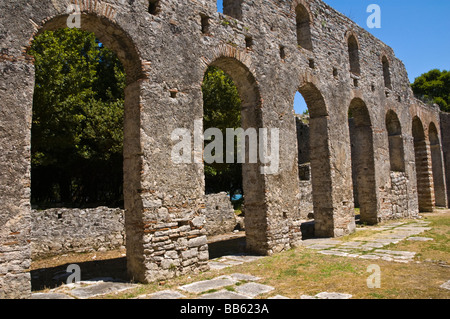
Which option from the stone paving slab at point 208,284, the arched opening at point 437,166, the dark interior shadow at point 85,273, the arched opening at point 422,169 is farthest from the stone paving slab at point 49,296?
the arched opening at point 437,166

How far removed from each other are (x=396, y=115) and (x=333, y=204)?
6.92 metres

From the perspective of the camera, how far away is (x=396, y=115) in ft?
48.9

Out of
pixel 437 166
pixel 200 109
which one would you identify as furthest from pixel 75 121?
pixel 437 166

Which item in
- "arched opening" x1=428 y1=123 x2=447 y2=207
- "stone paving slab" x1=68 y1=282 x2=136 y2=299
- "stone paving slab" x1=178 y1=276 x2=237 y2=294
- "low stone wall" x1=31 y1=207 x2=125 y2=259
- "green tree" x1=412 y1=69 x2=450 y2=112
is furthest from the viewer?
"green tree" x1=412 y1=69 x2=450 y2=112

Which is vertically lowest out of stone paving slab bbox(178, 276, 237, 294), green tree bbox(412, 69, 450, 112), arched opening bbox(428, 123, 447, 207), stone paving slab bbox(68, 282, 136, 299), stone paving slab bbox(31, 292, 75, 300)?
stone paving slab bbox(178, 276, 237, 294)

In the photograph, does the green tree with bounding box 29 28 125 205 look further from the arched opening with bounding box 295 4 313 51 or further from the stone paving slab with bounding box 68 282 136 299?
the stone paving slab with bounding box 68 282 136 299

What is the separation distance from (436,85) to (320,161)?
95.7 ft

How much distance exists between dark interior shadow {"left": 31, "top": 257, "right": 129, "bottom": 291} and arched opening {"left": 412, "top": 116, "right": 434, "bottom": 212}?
49.0 feet

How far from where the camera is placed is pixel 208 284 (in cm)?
554

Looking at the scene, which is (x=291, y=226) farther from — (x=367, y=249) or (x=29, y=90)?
(x=29, y=90)

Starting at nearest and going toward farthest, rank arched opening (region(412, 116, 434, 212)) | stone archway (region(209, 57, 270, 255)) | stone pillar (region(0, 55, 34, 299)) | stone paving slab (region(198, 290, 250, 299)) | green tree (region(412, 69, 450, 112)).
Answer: stone pillar (region(0, 55, 34, 299)) → stone paving slab (region(198, 290, 250, 299)) → stone archway (region(209, 57, 270, 255)) → arched opening (region(412, 116, 434, 212)) → green tree (region(412, 69, 450, 112))

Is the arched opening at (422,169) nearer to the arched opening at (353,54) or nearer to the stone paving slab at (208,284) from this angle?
the arched opening at (353,54)

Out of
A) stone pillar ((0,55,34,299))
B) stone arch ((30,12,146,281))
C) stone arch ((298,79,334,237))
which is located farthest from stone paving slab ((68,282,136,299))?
stone arch ((298,79,334,237))

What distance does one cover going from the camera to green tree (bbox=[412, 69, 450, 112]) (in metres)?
32.3
